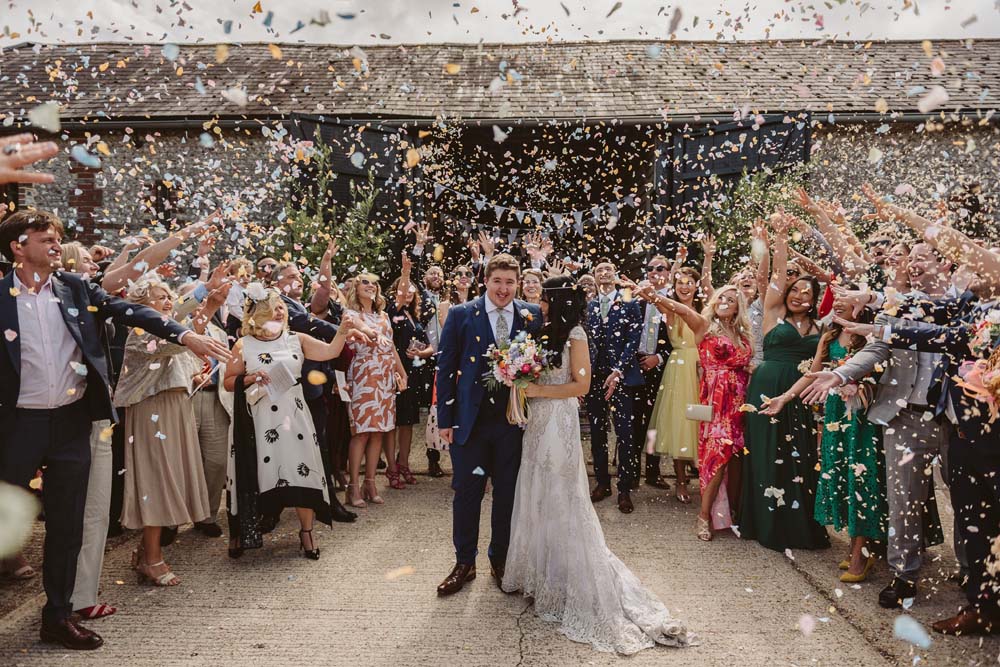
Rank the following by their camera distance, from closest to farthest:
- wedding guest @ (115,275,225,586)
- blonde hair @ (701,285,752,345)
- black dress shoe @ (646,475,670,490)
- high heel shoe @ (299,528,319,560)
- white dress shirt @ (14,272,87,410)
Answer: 1. white dress shirt @ (14,272,87,410)
2. wedding guest @ (115,275,225,586)
3. high heel shoe @ (299,528,319,560)
4. blonde hair @ (701,285,752,345)
5. black dress shoe @ (646,475,670,490)

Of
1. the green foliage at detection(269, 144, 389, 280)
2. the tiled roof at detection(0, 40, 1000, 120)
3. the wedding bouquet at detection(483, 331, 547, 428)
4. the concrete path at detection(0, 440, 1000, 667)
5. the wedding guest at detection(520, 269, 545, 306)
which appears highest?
the tiled roof at detection(0, 40, 1000, 120)

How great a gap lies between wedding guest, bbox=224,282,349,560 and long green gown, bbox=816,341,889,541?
11.2ft

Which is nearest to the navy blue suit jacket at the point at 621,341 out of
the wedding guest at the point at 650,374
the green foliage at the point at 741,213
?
the wedding guest at the point at 650,374

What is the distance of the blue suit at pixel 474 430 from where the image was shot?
4164 mm

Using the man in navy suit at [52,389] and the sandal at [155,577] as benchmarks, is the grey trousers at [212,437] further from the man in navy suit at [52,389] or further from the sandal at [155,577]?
the man in navy suit at [52,389]

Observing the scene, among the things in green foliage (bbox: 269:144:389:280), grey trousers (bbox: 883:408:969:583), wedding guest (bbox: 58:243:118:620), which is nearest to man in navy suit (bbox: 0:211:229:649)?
wedding guest (bbox: 58:243:118:620)

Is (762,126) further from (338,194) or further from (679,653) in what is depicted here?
(679,653)

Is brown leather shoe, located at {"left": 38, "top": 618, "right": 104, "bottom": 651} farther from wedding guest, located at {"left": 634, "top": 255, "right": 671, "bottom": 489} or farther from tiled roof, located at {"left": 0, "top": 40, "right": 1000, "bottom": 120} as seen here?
tiled roof, located at {"left": 0, "top": 40, "right": 1000, "bottom": 120}

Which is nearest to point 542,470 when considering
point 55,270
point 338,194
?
point 55,270

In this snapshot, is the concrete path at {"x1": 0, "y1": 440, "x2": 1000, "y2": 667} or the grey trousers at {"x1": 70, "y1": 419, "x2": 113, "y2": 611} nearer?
the concrete path at {"x1": 0, "y1": 440, "x2": 1000, "y2": 667}

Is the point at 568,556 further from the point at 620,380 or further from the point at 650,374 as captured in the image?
the point at 650,374

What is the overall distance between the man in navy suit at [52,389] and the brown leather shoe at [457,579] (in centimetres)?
182

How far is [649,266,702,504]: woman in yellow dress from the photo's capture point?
621 cm

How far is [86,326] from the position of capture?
360 centimetres
